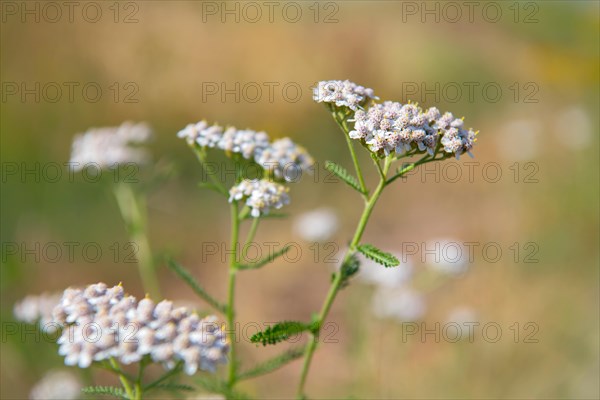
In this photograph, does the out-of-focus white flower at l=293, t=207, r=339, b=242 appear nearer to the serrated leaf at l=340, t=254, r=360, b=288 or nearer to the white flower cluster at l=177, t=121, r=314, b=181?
the white flower cluster at l=177, t=121, r=314, b=181

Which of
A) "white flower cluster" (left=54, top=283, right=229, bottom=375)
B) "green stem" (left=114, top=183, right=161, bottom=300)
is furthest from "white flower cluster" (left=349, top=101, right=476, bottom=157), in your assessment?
"green stem" (left=114, top=183, right=161, bottom=300)

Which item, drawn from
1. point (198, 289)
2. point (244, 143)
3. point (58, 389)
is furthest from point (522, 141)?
point (58, 389)

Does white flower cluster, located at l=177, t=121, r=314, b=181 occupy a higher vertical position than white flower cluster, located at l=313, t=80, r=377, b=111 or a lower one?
lower

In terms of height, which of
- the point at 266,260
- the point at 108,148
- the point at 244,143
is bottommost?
the point at 266,260

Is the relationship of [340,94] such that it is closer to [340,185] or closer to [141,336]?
[141,336]

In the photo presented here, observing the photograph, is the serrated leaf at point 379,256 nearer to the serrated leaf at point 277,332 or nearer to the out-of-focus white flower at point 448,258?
the serrated leaf at point 277,332

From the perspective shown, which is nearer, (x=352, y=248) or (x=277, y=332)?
(x=277, y=332)
